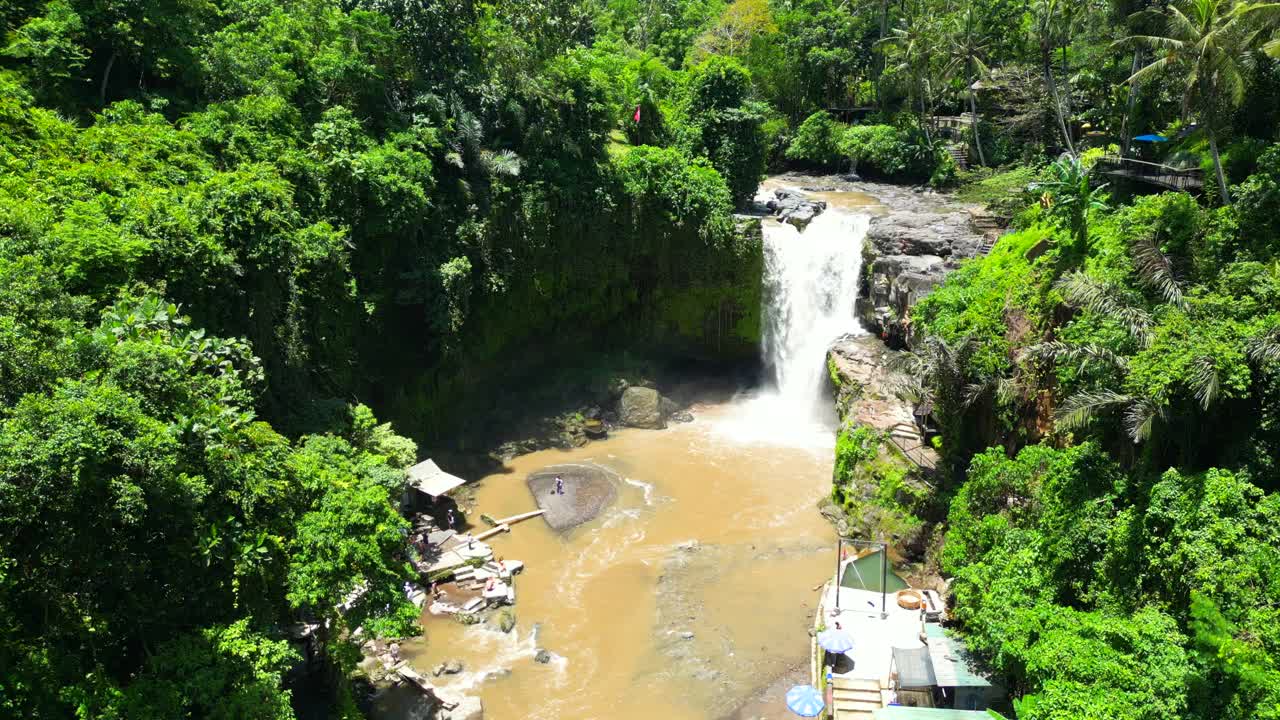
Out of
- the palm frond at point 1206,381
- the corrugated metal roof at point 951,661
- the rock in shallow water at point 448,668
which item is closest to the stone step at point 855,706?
the corrugated metal roof at point 951,661

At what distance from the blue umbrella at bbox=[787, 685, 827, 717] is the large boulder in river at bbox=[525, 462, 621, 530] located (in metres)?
11.4

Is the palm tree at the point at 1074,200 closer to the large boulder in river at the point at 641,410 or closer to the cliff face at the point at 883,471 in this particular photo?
the cliff face at the point at 883,471

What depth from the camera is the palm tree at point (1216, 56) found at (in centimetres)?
1930

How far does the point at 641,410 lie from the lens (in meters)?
34.5

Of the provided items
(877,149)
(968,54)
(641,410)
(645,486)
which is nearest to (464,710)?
(645,486)

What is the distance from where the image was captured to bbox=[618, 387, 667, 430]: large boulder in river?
113 feet

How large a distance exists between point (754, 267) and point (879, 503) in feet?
49.2

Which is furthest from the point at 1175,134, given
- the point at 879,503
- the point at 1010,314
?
the point at 879,503

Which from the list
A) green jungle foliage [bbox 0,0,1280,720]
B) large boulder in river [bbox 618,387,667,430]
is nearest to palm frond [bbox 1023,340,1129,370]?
green jungle foliage [bbox 0,0,1280,720]

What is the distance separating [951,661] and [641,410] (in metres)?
19.1

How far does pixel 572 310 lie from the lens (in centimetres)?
3622

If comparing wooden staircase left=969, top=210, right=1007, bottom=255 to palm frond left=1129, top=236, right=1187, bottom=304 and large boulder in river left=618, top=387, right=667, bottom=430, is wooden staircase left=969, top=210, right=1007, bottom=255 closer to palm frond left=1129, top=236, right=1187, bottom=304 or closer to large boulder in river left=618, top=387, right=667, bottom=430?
palm frond left=1129, top=236, right=1187, bottom=304

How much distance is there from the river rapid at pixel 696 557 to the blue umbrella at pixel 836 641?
7.47ft

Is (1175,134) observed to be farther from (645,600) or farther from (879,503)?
(645,600)
